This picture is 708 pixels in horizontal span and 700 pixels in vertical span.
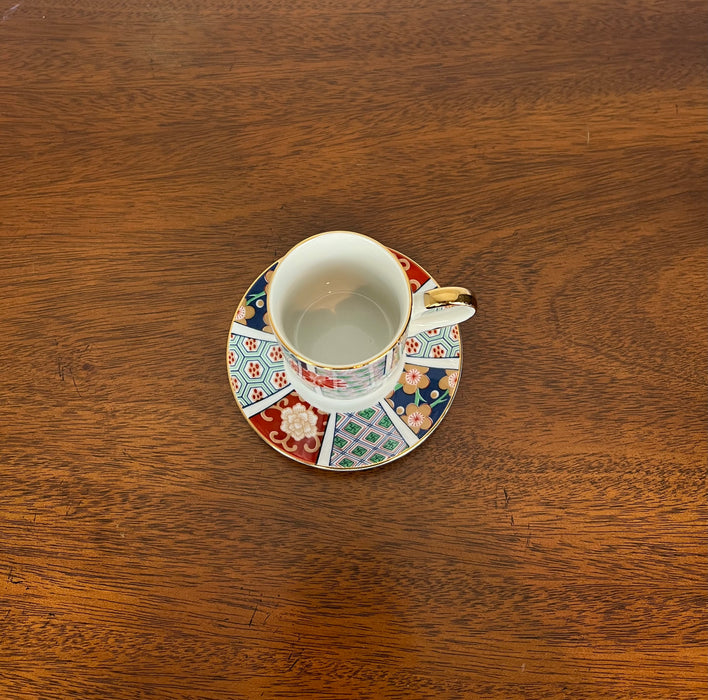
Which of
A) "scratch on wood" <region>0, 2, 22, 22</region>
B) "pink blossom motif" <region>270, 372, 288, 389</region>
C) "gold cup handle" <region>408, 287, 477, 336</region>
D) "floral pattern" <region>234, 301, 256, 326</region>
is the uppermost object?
"scratch on wood" <region>0, 2, 22, 22</region>

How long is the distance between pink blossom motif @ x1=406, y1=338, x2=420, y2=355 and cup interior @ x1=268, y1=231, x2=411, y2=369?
0.04 meters

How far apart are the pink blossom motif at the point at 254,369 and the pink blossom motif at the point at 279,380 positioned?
0.07 feet

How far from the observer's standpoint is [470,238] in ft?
2.57

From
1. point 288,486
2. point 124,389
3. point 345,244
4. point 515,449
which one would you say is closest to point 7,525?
point 124,389

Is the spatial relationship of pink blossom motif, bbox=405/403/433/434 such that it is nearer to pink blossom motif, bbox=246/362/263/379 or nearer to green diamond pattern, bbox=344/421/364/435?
green diamond pattern, bbox=344/421/364/435

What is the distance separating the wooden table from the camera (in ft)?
2.14

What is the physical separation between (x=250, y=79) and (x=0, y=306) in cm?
50

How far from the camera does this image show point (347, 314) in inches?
28.1

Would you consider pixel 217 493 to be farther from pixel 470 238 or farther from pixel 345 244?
pixel 470 238

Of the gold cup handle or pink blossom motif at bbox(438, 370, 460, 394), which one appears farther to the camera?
pink blossom motif at bbox(438, 370, 460, 394)

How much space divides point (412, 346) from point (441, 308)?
10cm

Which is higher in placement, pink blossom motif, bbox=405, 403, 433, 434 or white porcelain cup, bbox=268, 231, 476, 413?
white porcelain cup, bbox=268, 231, 476, 413

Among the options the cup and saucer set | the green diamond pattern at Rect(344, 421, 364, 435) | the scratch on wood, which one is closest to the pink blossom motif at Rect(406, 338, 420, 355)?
the cup and saucer set

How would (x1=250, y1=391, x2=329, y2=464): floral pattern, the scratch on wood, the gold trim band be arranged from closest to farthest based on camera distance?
the gold trim band → (x1=250, y1=391, x2=329, y2=464): floral pattern → the scratch on wood
